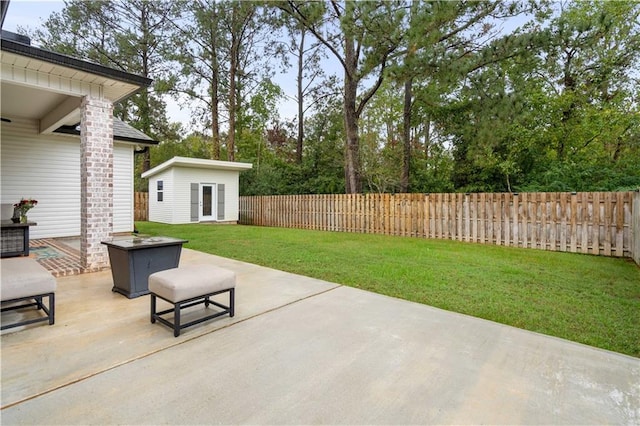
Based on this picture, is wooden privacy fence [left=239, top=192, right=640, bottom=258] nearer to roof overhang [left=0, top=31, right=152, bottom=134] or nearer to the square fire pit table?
the square fire pit table

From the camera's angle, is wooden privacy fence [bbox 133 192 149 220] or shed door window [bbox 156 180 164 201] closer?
shed door window [bbox 156 180 164 201]

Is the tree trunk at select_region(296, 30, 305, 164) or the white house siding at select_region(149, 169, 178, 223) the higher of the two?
the tree trunk at select_region(296, 30, 305, 164)

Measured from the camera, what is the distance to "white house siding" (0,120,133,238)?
23.5 feet

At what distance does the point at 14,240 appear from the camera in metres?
5.74

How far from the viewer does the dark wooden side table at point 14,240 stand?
564 centimetres

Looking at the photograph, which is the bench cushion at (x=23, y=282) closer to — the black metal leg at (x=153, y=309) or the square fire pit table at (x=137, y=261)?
the square fire pit table at (x=137, y=261)

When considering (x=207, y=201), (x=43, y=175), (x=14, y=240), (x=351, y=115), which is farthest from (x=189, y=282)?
(x=207, y=201)

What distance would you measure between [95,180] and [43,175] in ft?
14.3

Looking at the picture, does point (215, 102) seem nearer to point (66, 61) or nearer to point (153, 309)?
point (66, 61)

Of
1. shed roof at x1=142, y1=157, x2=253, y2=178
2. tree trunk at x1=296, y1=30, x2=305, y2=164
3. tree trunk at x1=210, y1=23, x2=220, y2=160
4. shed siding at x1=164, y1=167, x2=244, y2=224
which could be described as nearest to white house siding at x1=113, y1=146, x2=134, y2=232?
shed roof at x1=142, y1=157, x2=253, y2=178

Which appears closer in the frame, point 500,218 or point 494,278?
point 494,278

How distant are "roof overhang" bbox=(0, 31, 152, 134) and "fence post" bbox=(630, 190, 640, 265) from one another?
8508mm

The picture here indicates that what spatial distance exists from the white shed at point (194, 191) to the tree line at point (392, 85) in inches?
98.4

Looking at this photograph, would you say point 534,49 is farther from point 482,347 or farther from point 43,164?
point 43,164
